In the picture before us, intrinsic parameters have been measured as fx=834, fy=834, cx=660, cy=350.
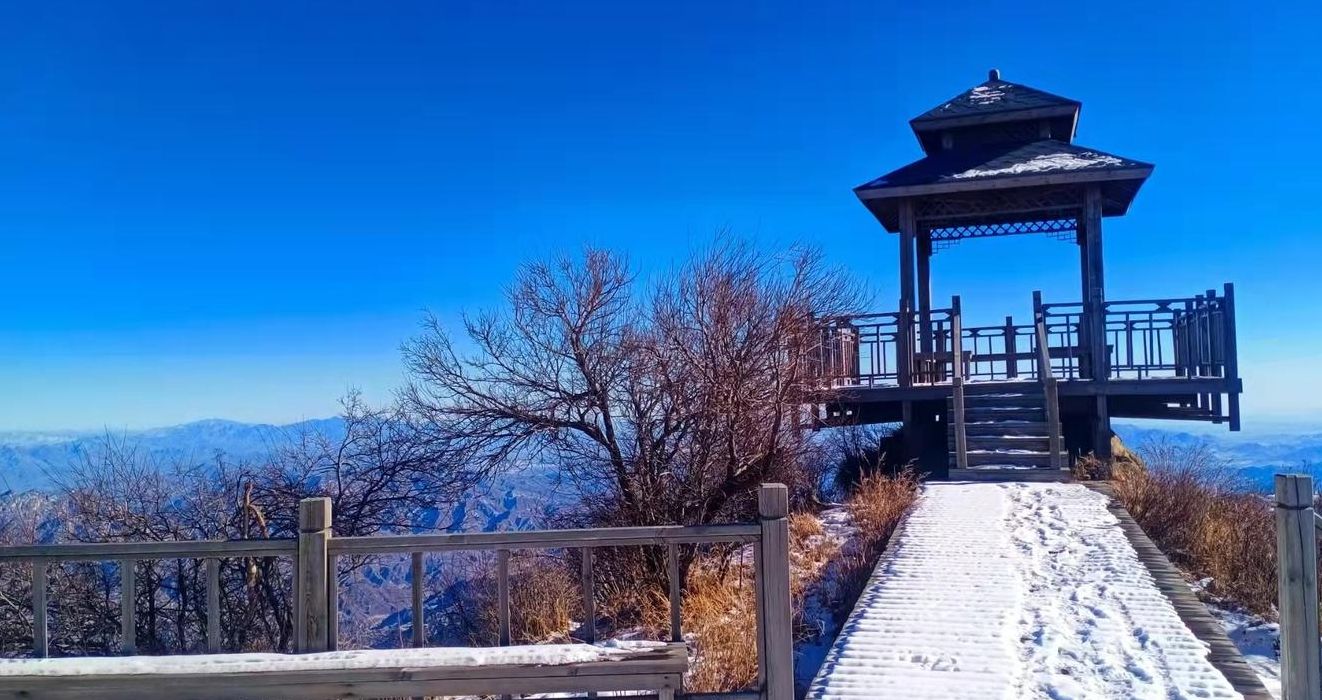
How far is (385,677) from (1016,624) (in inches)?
142

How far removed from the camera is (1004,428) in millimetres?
11125

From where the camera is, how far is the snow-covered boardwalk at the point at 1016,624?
416 centimetres

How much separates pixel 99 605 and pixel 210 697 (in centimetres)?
768

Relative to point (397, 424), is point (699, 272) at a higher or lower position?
higher

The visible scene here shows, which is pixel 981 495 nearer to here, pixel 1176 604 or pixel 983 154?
pixel 1176 604

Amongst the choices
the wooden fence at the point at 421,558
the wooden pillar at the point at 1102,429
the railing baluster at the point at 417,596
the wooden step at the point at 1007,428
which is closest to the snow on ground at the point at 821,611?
the wooden fence at the point at 421,558

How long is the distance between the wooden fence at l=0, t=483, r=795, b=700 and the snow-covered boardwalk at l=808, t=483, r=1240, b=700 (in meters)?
0.73

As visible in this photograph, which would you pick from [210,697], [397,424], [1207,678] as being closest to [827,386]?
[397,424]

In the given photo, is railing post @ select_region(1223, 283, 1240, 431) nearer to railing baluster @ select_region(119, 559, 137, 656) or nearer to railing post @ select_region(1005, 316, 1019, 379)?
railing post @ select_region(1005, 316, 1019, 379)

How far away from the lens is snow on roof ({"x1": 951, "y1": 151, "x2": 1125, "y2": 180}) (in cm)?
1234

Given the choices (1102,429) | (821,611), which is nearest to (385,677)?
(821,611)

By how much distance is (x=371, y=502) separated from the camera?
403 inches

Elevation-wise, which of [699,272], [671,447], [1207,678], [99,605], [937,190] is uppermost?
[937,190]

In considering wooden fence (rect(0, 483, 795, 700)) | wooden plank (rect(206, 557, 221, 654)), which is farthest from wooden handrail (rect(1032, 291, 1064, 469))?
wooden plank (rect(206, 557, 221, 654))
